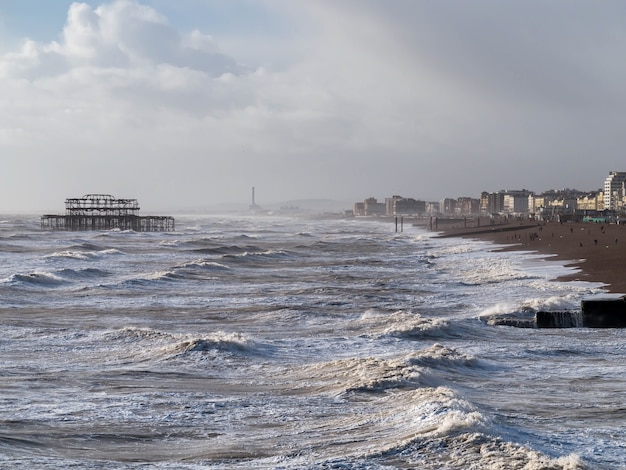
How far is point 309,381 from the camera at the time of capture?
15.7 m

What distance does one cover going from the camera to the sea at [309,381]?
11.3 m

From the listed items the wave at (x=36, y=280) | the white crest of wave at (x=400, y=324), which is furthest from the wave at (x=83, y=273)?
the white crest of wave at (x=400, y=324)

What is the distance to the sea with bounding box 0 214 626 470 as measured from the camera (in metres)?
11.3

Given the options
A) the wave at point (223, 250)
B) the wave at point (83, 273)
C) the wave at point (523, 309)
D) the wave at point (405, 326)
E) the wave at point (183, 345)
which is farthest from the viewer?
the wave at point (223, 250)

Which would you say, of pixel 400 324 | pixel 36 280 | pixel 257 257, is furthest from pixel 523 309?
pixel 257 257

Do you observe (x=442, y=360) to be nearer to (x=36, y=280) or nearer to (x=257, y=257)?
(x=36, y=280)

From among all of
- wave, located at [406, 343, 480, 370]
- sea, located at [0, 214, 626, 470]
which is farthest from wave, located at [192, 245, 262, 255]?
wave, located at [406, 343, 480, 370]

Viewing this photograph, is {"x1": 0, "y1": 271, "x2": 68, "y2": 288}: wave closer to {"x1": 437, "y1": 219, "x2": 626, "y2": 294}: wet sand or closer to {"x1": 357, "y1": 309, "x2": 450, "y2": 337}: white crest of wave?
{"x1": 357, "y1": 309, "x2": 450, "y2": 337}: white crest of wave

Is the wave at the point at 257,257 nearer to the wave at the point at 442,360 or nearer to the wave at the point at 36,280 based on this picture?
the wave at the point at 36,280

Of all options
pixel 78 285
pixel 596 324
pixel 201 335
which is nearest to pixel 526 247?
pixel 78 285

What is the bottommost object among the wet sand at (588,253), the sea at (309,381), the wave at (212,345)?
the sea at (309,381)

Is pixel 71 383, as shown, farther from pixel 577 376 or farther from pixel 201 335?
pixel 577 376

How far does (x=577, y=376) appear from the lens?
631 inches

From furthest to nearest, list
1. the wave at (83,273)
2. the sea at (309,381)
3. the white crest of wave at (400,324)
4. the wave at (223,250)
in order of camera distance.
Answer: the wave at (223,250) → the wave at (83,273) → the white crest of wave at (400,324) → the sea at (309,381)
